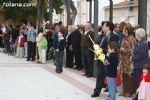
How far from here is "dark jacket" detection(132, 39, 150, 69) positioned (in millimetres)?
10938

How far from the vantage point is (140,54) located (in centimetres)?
1095

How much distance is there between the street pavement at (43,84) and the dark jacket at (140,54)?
1.29 m

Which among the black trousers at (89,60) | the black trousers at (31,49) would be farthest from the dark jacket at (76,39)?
the black trousers at (31,49)

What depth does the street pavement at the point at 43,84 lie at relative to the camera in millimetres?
12244

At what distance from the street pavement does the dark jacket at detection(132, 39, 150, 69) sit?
129cm

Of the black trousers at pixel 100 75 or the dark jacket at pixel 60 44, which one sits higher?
the dark jacket at pixel 60 44

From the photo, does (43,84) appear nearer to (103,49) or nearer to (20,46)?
(103,49)

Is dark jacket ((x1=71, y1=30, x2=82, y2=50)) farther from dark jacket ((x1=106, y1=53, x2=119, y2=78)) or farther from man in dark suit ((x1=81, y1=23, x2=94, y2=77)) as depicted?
dark jacket ((x1=106, y1=53, x2=119, y2=78))

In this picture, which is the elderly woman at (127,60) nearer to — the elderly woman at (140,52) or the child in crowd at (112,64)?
the elderly woman at (140,52)

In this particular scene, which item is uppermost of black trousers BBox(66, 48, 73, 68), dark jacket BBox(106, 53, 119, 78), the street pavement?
dark jacket BBox(106, 53, 119, 78)

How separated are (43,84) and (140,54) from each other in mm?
4400

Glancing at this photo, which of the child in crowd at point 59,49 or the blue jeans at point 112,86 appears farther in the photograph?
the child in crowd at point 59,49

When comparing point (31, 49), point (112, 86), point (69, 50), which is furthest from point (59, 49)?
point (112, 86)

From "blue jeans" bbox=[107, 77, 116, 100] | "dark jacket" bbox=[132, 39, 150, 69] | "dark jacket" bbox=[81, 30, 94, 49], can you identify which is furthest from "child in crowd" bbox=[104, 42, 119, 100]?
"dark jacket" bbox=[81, 30, 94, 49]
